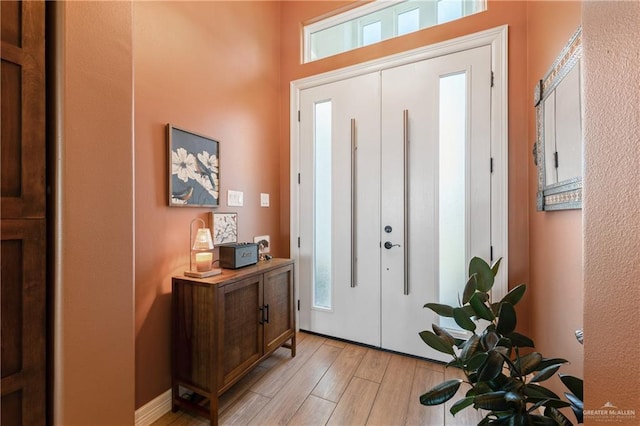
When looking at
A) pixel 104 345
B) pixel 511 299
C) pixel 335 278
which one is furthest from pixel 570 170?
pixel 104 345

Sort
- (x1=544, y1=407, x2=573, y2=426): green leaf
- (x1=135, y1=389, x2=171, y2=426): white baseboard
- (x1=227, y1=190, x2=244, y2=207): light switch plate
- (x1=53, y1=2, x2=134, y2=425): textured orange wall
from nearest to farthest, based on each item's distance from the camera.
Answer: (x1=544, y1=407, x2=573, y2=426): green leaf < (x1=53, y1=2, x2=134, y2=425): textured orange wall < (x1=135, y1=389, x2=171, y2=426): white baseboard < (x1=227, y1=190, x2=244, y2=207): light switch plate

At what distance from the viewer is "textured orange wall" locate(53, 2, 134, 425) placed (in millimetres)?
924

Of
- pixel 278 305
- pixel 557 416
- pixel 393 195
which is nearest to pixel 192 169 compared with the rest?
pixel 278 305

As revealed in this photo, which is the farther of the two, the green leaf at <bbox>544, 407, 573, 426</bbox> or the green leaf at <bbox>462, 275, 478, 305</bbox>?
the green leaf at <bbox>462, 275, 478, 305</bbox>

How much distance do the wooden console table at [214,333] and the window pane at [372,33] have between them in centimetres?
229

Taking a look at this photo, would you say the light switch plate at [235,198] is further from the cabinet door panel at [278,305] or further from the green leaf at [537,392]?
the green leaf at [537,392]

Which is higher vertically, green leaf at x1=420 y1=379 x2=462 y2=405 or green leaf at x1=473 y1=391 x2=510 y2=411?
green leaf at x1=473 y1=391 x2=510 y2=411

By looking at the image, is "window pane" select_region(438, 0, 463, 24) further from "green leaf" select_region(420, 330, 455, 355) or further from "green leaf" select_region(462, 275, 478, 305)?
"green leaf" select_region(420, 330, 455, 355)

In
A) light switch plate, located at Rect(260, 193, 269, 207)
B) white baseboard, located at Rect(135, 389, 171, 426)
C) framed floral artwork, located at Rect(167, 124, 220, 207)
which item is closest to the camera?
white baseboard, located at Rect(135, 389, 171, 426)

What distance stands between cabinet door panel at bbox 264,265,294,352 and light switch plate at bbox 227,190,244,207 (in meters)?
0.66

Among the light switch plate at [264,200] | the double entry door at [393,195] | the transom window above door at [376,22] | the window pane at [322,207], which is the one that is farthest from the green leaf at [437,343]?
the transom window above door at [376,22]

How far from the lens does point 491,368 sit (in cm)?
93

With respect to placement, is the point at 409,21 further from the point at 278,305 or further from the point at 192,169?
the point at 278,305

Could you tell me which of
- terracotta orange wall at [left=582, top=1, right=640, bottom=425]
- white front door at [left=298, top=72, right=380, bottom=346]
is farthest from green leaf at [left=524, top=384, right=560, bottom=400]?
white front door at [left=298, top=72, right=380, bottom=346]
